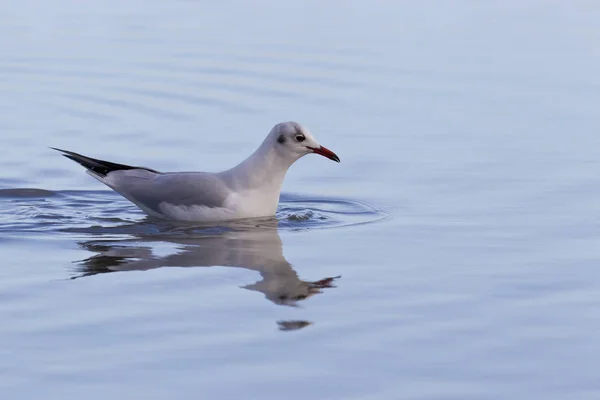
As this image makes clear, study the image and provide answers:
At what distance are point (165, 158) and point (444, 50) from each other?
23.7 ft

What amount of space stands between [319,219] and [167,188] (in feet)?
4.20

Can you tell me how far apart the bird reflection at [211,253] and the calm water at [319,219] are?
0.03 metres

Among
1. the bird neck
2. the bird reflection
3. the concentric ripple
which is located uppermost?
the bird neck

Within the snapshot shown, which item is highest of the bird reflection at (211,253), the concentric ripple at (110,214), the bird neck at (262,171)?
the bird neck at (262,171)

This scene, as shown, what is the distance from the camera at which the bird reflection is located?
8.72 meters

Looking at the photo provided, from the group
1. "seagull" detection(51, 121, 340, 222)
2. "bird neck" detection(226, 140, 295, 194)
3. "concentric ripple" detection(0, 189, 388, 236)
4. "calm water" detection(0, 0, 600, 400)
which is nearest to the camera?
"calm water" detection(0, 0, 600, 400)

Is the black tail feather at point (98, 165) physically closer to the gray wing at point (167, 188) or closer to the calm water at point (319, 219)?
the gray wing at point (167, 188)

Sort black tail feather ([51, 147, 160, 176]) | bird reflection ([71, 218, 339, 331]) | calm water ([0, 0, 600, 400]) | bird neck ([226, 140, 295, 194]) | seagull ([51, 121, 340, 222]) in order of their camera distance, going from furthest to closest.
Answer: black tail feather ([51, 147, 160, 176]) → bird neck ([226, 140, 295, 194]) → seagull ([51, 121, 340, 222]) → bird reflection ([71, 218, 339, 331]) → calm water ([0, 0, 600, 400])

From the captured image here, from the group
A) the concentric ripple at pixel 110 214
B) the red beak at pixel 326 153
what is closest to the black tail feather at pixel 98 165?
the concentric ripple at pixel 110 214

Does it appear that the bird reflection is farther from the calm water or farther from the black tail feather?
the black tail feather

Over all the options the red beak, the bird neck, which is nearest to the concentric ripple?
the bird neck

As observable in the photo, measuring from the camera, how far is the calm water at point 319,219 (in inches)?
273

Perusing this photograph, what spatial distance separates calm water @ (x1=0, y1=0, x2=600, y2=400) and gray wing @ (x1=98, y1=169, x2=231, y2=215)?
0.22 m

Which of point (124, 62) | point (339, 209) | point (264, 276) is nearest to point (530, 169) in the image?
point (339, 209)
